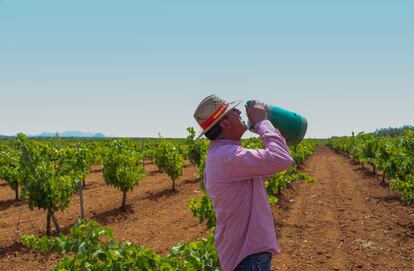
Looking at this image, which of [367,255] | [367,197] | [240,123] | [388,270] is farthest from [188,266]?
[367,197]

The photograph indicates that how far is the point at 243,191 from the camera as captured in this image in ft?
9.10

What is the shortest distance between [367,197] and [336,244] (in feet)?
24.1

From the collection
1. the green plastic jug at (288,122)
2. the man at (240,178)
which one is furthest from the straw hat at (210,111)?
the green plastic jug at (288,122)

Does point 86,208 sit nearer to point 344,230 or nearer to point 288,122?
point 344,230

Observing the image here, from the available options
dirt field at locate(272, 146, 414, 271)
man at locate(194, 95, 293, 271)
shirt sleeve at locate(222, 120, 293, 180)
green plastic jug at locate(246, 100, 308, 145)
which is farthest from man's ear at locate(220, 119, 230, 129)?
dirt field at locate(272, 146, 414, 271)

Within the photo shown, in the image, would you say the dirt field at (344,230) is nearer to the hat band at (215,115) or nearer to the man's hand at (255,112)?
the man's hand at (255,112)

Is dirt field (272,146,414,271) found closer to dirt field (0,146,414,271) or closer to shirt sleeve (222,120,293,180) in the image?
dirt field (0,146,414,271)

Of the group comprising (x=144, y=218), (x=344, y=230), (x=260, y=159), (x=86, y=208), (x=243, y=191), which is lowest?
(x=344, y=230)

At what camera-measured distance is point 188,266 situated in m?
4.20

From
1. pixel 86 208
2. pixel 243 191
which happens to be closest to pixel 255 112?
pixel 243 191

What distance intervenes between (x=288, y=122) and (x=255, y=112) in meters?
0.45

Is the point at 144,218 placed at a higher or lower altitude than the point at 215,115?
lower

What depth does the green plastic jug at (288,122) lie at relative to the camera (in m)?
3.20

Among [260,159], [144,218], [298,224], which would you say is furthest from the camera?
[144,218]
